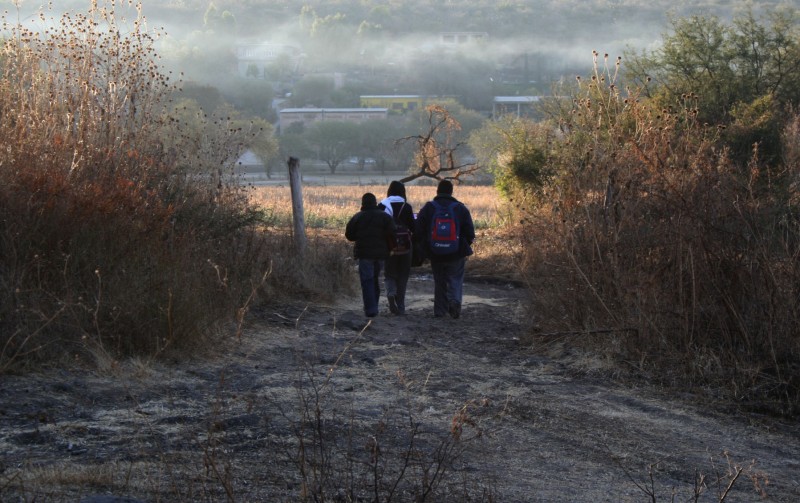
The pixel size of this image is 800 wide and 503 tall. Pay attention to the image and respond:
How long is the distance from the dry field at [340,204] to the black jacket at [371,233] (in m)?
2.55

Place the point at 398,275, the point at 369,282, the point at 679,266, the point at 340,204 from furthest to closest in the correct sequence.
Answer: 1. the point at 340,204
2. the point at 398,275
3. the point at 369,282
4. the point at 679,266

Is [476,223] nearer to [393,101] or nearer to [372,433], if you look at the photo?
[372,433]

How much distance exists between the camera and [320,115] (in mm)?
113875

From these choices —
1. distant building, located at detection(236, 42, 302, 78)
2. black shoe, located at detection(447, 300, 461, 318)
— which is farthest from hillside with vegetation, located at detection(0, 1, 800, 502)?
distant building, located at detection(236, 42, 302, 78)

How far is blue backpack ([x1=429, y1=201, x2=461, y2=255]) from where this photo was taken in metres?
12.0

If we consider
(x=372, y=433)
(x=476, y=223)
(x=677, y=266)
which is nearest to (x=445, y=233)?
(x=677, y=266)

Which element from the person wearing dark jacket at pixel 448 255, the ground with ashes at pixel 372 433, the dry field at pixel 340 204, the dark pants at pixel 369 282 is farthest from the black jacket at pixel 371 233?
the dry field at pixel 340 204

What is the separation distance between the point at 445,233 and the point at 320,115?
10346 centimetres

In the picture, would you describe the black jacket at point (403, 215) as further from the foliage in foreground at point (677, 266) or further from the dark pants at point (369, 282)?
the foliage in foreground at point (677, 266)

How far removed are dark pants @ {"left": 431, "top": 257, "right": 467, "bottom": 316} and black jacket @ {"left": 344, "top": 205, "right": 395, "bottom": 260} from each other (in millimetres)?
812

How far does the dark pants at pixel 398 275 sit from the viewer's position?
40.6ft

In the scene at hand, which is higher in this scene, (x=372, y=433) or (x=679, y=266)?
(x=679, y=266)

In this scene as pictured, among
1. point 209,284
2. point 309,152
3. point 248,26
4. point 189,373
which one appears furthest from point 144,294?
point 248,26

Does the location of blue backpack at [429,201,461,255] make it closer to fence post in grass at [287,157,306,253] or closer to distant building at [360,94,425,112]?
fence post in grass at [287,157,306,253]
